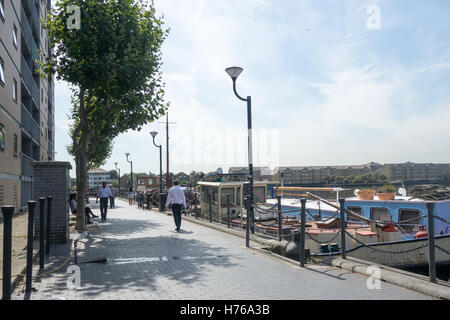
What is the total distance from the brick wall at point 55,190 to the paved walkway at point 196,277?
45cm

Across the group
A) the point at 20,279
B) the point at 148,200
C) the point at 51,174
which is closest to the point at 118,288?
the point at 20,279

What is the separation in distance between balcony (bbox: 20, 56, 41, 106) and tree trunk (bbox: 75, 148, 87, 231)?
1227 cm

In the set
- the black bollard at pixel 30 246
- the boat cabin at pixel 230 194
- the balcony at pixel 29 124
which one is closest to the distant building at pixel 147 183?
the balcony at pixel 29 124

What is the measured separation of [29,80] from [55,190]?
19.3 m

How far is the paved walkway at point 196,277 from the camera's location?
4906 millimetres

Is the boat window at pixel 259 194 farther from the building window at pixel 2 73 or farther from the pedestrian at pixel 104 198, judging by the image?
the building window at pixel 2 73

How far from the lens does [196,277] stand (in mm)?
5832

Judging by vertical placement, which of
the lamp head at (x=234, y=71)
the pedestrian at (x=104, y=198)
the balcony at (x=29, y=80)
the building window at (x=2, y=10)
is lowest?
the pedestrian at (x=104, y=198)
